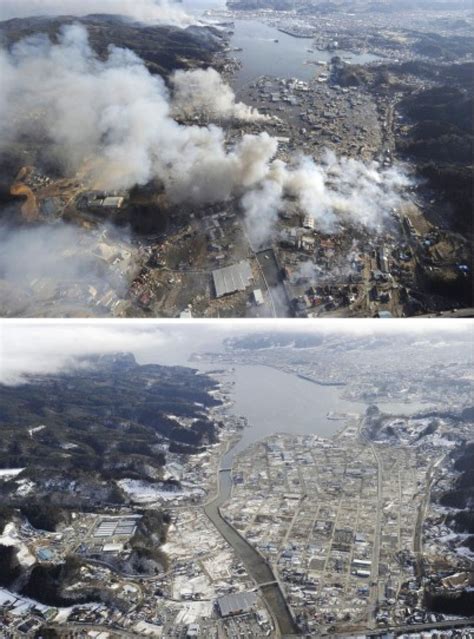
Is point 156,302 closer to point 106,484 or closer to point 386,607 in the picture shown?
point 106,484

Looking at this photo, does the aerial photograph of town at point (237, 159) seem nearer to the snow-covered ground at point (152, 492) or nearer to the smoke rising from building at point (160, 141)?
the smoke rising from building at point (160, 141)

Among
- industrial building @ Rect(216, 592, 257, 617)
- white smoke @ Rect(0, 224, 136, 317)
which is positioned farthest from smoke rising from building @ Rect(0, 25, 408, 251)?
industrial building @ Rect(216, 592, 257, 617)

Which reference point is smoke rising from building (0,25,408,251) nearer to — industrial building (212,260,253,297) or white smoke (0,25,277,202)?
white smoke (0,25,277,202)

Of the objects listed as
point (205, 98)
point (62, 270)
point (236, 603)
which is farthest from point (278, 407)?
point (205, 98)

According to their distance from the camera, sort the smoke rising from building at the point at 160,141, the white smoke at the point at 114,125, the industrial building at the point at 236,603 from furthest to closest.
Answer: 1. the white smoke at the point at 114,125
2. the smoke rising from building at the point at 160,141
3. the industrial building at the point at 236,603

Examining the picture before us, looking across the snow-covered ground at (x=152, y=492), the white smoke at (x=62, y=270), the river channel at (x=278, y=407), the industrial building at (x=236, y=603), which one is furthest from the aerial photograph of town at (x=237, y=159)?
the industrial building at (x=236, y=603)

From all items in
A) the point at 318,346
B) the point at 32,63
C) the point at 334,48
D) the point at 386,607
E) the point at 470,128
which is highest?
the point at 334,48

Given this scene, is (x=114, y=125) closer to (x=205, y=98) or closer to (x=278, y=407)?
(x=205, y=98)

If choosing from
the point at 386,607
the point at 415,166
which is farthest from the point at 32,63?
the point at 386,607
